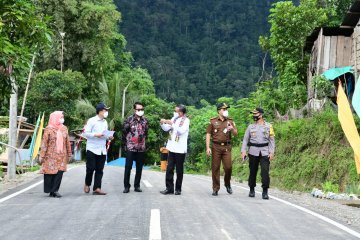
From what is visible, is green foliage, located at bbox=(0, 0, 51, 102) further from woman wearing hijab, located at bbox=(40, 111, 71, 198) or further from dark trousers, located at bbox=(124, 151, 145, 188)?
dark trousers, located at bbox=(124, 151, 145, 188)

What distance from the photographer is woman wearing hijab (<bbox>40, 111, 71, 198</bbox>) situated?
10250 millimetres

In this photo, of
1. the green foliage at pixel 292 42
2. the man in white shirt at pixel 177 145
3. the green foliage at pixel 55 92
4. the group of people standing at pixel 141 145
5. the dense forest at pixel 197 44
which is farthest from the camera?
the dense forest at pixel 197 44

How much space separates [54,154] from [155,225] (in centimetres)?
437

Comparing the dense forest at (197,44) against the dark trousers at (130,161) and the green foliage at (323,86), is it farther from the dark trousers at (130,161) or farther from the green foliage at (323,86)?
the dark trousers at (130,161)

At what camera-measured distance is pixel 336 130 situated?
17500 millimetres

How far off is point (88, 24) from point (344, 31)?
78.5 ft

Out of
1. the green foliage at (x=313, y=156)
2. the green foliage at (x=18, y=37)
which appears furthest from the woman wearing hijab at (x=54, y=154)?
the green foliage at (x=313, y=156)

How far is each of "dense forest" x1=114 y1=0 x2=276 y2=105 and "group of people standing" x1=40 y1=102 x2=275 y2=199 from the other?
2237 inches

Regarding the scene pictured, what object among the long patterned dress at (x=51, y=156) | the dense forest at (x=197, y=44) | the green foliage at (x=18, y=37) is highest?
the dense forest at (x=197, y=44)

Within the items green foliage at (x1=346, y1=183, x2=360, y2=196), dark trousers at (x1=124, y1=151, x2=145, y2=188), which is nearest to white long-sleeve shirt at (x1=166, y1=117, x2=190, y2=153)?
dark trousers at (x1=124, y1=151, x2=145, y2=188)

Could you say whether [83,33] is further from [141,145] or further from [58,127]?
[141,145]

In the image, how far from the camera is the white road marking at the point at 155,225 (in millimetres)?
5988

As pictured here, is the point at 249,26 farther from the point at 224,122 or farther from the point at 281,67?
the point at 224,122

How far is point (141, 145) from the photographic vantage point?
10648 mm
